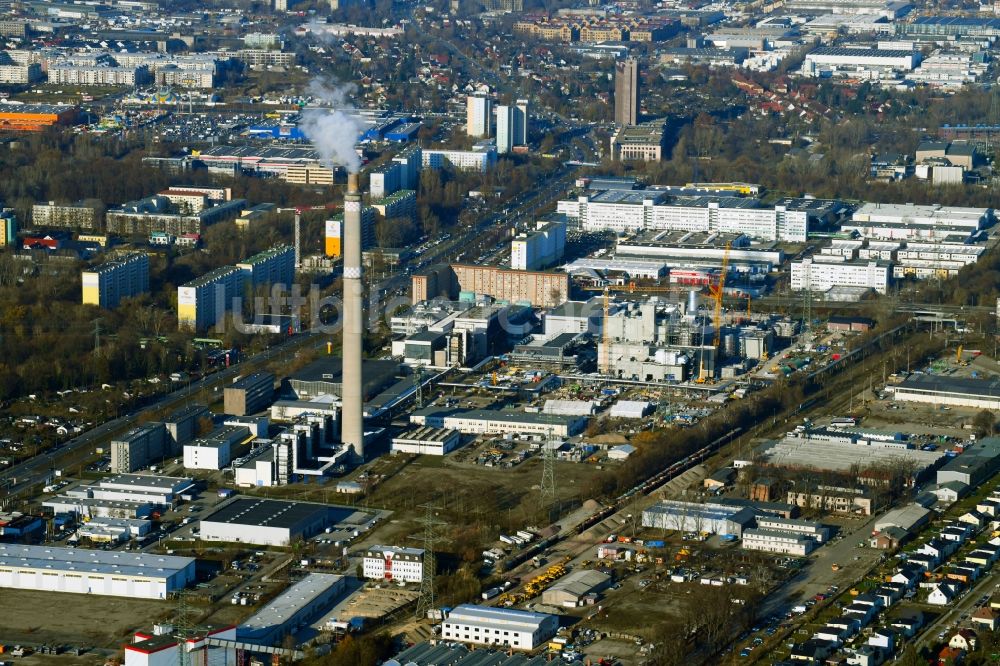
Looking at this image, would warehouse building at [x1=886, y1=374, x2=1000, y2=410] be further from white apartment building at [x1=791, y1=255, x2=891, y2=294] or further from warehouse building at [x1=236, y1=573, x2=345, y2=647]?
warehouse building at [x1=236, y1=573, x2=345, y2=647]

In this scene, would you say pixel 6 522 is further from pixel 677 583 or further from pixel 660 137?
pixel 660 137

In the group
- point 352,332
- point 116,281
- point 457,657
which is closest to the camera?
point 457,657

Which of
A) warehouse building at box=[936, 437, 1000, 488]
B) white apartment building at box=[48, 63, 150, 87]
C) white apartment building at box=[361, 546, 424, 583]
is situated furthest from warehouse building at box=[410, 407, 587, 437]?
white apartment building at box=[48, 63, 150, 87]

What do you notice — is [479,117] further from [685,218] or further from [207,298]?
[207,298]

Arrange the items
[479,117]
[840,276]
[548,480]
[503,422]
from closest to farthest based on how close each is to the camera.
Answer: [548,480] → [503,422] → [840,276] → [479,117]

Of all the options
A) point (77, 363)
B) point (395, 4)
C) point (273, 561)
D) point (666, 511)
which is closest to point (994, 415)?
point (666, 511)

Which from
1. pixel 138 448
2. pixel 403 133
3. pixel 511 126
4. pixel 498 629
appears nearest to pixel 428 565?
pixel 498 629
